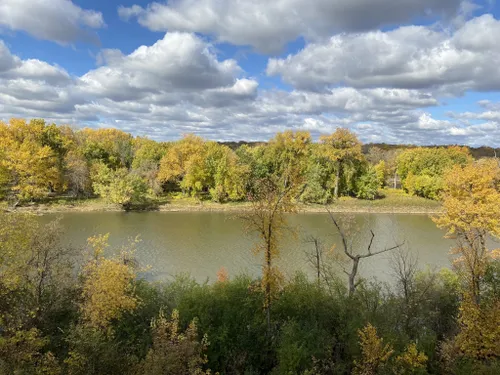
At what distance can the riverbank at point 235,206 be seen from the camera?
45.9 meters

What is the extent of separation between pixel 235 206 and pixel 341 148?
60.3 feet

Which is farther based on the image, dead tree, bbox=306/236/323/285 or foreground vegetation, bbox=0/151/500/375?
dead tree, bbox=306/236/323/285

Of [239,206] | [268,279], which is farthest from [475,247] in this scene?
[239,206]

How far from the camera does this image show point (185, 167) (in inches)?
2057

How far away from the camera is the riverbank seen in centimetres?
4591

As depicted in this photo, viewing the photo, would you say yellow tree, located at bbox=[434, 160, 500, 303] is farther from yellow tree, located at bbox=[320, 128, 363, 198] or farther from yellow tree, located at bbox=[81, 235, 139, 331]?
yellow tree, located at bbox=[320, 128, 363, 198]

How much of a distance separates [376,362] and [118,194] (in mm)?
38589

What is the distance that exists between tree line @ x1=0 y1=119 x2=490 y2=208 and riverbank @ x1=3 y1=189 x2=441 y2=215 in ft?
4.15

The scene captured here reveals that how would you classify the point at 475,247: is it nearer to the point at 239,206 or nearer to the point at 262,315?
the point at 262,315

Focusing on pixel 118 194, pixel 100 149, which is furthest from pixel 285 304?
pixel 100 149

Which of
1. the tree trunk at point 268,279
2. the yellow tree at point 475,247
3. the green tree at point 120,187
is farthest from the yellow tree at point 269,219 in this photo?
the green tree at point 120,187

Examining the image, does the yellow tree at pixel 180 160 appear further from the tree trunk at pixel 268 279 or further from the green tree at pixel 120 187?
the tree trunk at pixel 268 279

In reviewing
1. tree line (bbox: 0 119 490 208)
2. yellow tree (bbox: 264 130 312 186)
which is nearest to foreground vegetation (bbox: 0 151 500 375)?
tree line (bbox: 0 119 490 208)

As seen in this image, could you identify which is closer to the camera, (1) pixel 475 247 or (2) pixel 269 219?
(2) pixel 269 219
